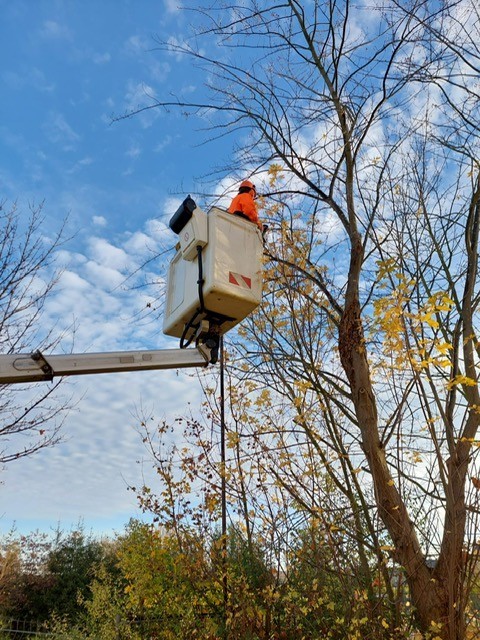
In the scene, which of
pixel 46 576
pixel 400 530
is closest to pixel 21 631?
pixel 46 576

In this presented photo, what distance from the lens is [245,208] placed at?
116 inches

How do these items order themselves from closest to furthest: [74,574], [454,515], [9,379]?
[9,379] < [454,515] < [74,574]

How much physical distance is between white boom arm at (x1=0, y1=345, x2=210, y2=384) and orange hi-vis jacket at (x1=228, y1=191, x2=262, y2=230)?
849 mm

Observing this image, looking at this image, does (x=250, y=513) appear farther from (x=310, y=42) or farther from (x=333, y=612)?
(x=310, y=42)

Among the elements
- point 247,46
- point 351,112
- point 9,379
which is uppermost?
point 247,46

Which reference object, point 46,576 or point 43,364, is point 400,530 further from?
point 46,576

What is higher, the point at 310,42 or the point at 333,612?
the point at 310,42

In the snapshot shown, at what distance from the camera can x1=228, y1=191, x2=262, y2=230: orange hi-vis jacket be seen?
291 centimetres

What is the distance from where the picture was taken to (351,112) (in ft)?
14.6

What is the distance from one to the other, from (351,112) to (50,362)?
3470mm

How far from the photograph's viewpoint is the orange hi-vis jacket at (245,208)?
9.56ft

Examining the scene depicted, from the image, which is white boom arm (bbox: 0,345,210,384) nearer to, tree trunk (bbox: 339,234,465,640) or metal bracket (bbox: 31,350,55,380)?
metal bracket (bbox: 31,350,55,380)

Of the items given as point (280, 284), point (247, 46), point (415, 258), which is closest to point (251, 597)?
point (280, 284)

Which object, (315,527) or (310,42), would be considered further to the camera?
(310,42)
